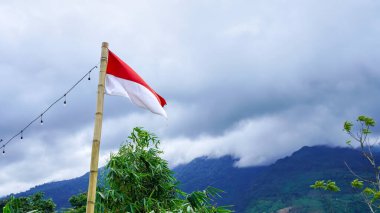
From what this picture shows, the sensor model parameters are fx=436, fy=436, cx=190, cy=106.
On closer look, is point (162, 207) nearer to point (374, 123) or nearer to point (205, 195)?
point (205, 195)

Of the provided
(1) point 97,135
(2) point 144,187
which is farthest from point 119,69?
(2) point 144,187

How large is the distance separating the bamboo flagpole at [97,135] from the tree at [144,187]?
17.8ft

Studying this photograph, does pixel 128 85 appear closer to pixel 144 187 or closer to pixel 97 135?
pixel 97 135

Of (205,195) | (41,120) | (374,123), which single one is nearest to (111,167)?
(205,195)

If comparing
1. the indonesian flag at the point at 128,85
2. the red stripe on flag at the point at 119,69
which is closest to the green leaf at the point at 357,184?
the indonesian flag at the point at 128,85

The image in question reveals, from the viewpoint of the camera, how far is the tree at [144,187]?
11.9 metres

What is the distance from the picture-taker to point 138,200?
12.6 metres

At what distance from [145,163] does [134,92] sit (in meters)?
6.64

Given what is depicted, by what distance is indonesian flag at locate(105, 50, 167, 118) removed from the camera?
22.2ft

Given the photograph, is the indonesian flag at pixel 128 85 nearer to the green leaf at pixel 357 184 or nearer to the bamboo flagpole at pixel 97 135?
the bamboo flagpole at pixel 97 135

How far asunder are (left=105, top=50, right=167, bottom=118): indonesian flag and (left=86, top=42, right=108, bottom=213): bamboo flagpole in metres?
0.30

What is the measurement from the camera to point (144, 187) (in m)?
13.0

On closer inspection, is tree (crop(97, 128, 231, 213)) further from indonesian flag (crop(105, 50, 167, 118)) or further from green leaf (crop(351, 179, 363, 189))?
green leaf (crop(351, 179, 363, 189))

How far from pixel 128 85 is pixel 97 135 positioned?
1213mm
